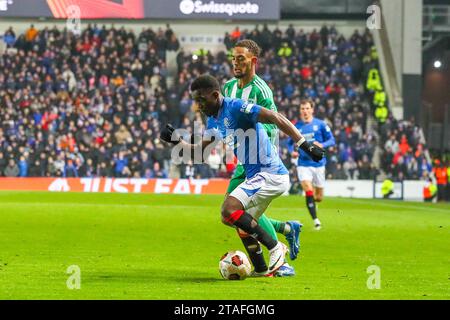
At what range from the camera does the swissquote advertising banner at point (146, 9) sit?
3884 centimetres

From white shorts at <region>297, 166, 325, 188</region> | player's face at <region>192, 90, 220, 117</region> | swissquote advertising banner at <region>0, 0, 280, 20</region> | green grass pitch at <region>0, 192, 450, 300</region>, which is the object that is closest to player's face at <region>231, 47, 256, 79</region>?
player's face at <region>192, 90, 220, 117</region>

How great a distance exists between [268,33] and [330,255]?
28500mm

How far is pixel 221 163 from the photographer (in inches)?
1371

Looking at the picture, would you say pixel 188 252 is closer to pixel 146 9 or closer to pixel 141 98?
pixel 141 98

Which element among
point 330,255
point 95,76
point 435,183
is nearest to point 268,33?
point 95,76

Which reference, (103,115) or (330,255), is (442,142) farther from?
(330,255)

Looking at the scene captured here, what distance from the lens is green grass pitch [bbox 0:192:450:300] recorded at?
943 centimetres

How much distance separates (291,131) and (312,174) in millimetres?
10317

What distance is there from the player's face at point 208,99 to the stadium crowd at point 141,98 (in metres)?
23.7

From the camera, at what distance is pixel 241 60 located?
11.1m

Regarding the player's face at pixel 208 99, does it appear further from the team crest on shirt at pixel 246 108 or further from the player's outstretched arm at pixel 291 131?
the player's outstretched arm at pixel 291 131

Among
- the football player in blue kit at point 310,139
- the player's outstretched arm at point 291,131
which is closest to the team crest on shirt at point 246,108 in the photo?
the player's outstretched arm at point 291,131

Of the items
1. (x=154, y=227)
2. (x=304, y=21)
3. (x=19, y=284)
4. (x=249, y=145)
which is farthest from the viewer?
(x=304, y=21)

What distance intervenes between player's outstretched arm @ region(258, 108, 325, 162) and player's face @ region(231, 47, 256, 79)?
1.33 metres
